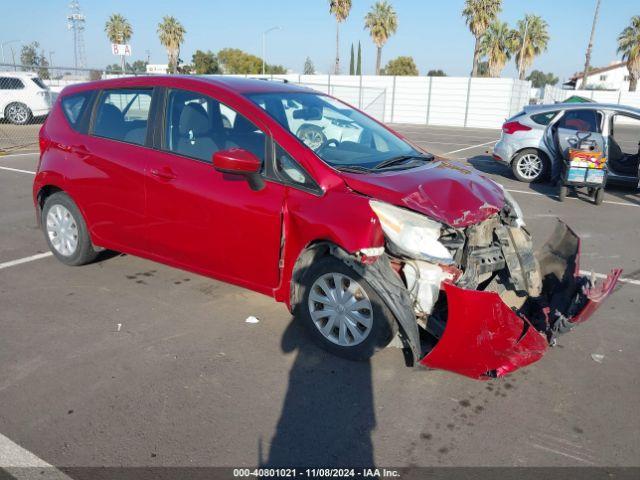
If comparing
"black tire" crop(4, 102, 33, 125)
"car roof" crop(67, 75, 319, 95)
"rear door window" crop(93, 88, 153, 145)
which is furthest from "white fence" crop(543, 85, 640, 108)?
"rear door window" crop(93, 88, 153, 145)

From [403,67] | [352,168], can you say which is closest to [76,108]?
[352,168]

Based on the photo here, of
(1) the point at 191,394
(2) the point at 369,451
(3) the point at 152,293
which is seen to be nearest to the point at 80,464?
(1) the point at 191,394

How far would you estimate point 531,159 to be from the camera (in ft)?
34.0

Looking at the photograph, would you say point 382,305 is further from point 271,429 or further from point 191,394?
point 191,394

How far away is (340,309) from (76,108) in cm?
325

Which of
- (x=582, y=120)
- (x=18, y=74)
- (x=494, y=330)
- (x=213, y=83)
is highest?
(x=18, y=74)

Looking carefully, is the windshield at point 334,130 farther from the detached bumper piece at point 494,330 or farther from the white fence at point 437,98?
the white fence at point 437,98

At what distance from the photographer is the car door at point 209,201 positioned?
145 inches

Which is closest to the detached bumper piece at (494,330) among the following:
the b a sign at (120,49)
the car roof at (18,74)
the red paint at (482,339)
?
the red paint at (482,339)

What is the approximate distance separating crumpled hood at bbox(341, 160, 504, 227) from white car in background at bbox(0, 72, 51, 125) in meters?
18.8

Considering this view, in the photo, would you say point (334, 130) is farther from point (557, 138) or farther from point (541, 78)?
point (541, 78)

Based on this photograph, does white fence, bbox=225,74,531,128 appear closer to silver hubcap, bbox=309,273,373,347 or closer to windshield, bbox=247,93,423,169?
windshield, bbox=247,93,423,169

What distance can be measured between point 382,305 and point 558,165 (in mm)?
7532

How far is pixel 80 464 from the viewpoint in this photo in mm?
2551
